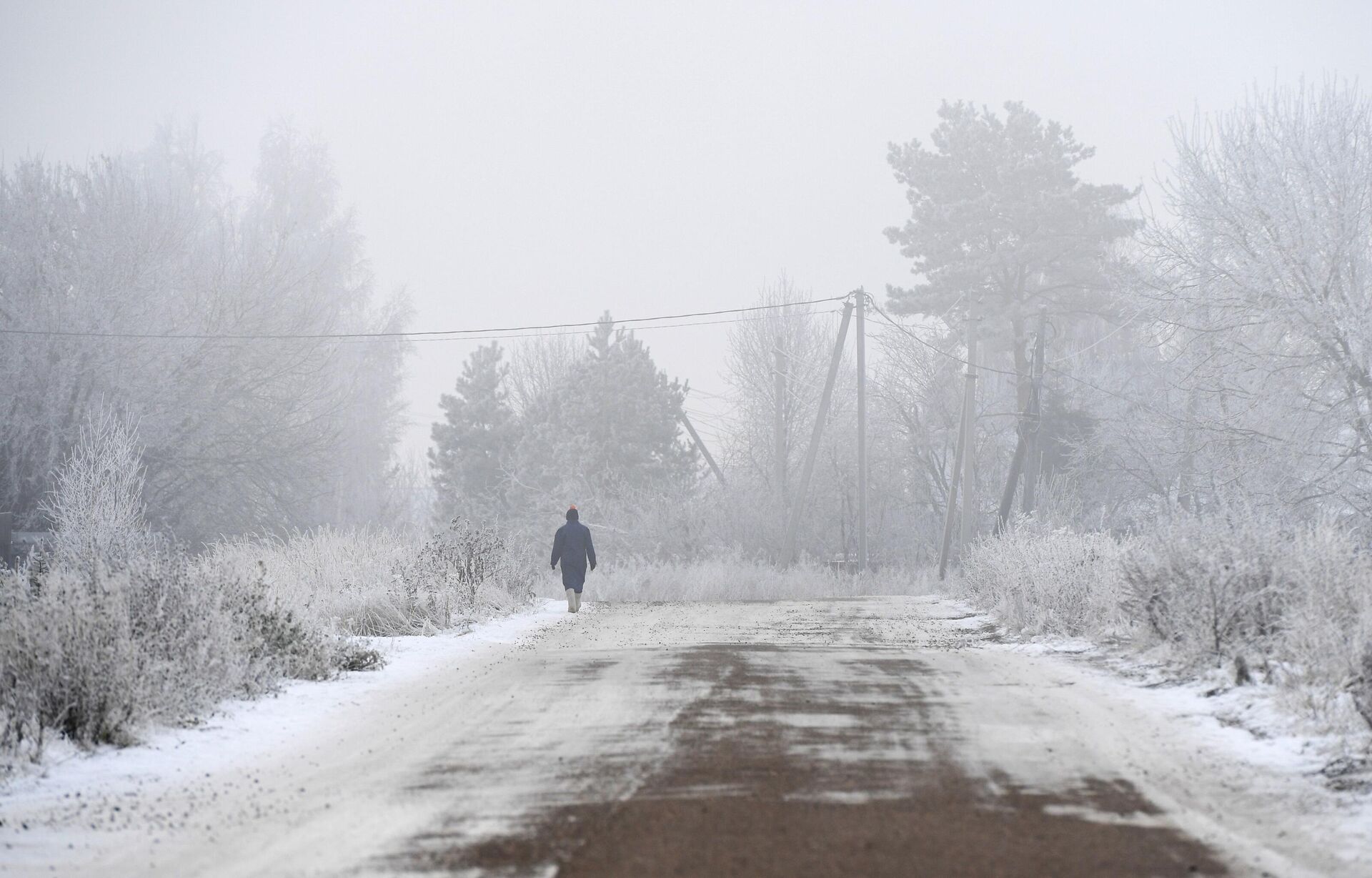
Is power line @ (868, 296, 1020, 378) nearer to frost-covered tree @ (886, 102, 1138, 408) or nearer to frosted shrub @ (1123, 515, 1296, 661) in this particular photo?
frost-covered tree @ (886, 102, 1138, 408)

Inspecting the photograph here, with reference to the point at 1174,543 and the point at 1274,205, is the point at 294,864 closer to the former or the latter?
the point at 1174,543

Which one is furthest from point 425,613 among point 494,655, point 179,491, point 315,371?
point 315,371

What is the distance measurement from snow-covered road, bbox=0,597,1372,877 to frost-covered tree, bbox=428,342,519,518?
50869 millimetres

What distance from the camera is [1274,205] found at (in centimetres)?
2245

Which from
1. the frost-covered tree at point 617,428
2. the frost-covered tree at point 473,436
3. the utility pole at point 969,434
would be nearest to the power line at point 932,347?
the utility pole at point 969,434

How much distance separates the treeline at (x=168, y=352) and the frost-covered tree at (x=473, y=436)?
1427 centimetres

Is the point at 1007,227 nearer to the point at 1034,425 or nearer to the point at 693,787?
the point at 1034,425

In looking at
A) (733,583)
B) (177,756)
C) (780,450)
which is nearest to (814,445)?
(780,450)

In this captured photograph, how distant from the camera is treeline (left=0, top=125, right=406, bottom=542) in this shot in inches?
1375

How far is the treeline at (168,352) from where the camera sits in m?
34.9

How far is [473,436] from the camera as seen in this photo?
62.9 m

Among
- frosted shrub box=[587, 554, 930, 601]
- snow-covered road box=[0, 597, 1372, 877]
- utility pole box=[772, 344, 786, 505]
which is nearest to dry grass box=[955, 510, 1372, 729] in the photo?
snow-covered road box=[0, 597, 1372, 877]

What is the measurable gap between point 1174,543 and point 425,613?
32.9 feet

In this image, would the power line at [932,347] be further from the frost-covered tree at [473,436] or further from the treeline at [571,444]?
the frost-covered tree at [473,436]
